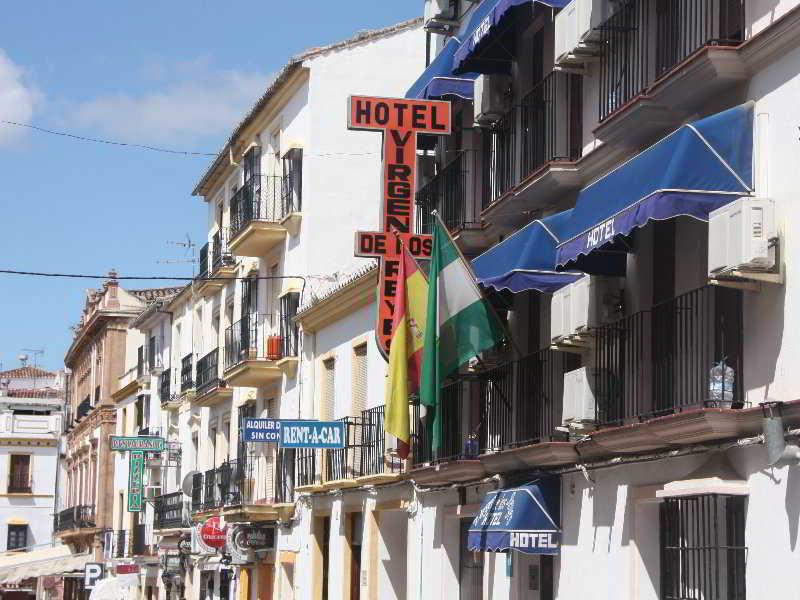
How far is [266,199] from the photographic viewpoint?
33.5 meters

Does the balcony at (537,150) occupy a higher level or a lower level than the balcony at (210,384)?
higher

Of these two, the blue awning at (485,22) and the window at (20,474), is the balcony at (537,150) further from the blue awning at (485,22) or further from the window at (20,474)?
the window at (20,474)

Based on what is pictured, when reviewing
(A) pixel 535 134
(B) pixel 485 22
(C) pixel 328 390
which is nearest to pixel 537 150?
(A) pixel 535 134

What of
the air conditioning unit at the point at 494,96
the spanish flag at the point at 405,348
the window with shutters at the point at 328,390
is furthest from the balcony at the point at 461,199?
the window with shutters at the point at 328,390

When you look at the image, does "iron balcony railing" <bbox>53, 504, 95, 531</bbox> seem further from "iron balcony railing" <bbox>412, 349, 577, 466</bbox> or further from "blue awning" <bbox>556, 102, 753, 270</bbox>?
"blue awning" <bbox>556, 102, 753, 270</bbox>

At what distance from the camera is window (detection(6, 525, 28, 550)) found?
7288 centimetres

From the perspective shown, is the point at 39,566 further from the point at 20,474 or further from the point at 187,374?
the point at 20,474

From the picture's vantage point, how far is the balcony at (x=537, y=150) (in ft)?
55.4

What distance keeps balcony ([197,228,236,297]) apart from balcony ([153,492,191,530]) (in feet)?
19.2

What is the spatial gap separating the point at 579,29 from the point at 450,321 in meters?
3.99

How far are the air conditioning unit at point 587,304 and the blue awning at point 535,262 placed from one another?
0.48m

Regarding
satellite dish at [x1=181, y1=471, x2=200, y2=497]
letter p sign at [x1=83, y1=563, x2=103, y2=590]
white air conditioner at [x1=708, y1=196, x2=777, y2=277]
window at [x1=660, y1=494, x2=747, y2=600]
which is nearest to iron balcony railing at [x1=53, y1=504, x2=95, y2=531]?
letter p sign at [x1=83, y1=563, x2=103, y2=590]

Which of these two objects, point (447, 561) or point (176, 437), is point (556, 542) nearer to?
point (447, 561)

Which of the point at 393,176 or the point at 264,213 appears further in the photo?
the point at 264,213
